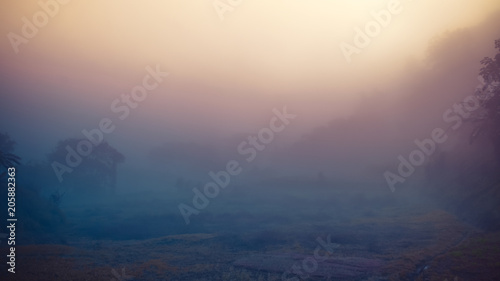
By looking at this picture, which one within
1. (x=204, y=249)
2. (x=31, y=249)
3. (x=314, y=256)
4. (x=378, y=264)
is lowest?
(x=378, y=264)

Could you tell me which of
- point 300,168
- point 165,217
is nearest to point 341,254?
point 165,217

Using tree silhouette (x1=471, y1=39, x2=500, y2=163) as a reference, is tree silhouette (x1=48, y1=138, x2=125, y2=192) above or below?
above

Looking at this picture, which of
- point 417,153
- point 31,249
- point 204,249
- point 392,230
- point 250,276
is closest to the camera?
point 250,276

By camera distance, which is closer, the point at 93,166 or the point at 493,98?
the point at 493,98

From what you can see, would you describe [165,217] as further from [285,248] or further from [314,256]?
[314,256]

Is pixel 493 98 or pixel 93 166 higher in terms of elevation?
pixel 93 166

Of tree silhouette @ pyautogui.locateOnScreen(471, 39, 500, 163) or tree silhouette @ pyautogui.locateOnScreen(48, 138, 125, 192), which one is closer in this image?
Answer: tree silhouette @ pyautogui.locateOnScreen(471, 39, 500, 163)

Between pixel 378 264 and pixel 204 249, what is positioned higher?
pixel 204 249

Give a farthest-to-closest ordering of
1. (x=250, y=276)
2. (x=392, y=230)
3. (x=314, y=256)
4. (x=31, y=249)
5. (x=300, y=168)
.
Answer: (x=300, y=168), (x=392, y=230), (x=31, y=249), (x=314, y=256), (x=250, y=276)

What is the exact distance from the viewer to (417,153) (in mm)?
69375

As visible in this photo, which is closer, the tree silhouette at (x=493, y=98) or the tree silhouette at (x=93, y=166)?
the tree silhouette at (x=493, y=98)

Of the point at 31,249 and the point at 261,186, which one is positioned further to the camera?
the point at 261,186

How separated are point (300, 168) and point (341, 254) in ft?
279

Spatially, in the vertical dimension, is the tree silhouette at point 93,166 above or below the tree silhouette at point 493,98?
above
